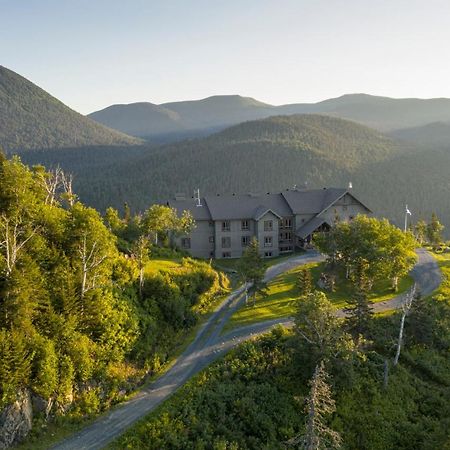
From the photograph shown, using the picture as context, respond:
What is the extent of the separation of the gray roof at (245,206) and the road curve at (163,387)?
28263 mm

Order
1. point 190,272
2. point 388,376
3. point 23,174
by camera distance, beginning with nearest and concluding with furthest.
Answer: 1. point 23,174
2. point 388,376
3. point 190,272

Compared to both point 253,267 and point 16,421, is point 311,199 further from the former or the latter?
point 16,421

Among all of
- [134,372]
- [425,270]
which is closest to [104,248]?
[134,372]

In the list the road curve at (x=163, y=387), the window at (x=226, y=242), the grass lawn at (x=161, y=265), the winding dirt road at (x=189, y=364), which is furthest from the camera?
the window at (x=226, y=242)

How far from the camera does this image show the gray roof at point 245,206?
7762cm

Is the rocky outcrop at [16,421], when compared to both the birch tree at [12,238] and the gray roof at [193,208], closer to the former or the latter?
the birch tree at [12,238]

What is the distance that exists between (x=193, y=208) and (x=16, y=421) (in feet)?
179

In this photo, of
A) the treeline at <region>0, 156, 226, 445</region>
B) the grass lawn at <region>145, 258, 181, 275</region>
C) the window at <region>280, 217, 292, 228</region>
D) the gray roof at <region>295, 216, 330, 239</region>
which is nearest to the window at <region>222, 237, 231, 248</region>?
the window at <region>280, 217, 292, 228</region>

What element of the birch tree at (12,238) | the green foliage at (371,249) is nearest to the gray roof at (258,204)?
the green foliage at (371,249)

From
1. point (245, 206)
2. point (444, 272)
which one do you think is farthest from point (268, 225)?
point (444, 272)

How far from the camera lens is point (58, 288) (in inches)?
1315

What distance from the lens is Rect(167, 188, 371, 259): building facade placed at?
7725 centimetres

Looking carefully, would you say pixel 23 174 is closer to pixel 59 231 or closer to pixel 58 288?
pixel 59 231

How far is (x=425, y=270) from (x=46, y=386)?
188 feet
